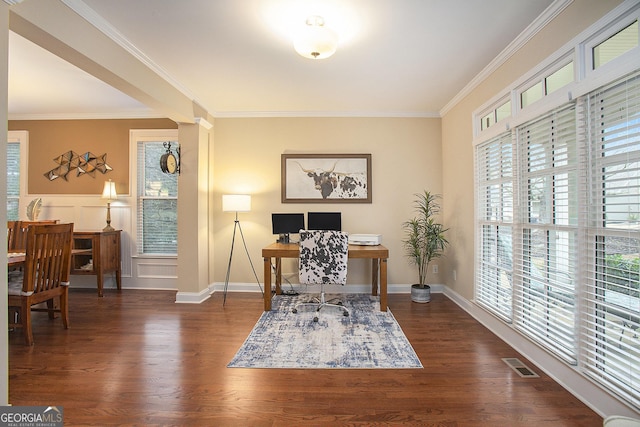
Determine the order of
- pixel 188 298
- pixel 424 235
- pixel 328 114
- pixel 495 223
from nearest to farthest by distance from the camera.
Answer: pixel 495 223 → pixel 188 298 → pixel 424 235 → pixel 328 114

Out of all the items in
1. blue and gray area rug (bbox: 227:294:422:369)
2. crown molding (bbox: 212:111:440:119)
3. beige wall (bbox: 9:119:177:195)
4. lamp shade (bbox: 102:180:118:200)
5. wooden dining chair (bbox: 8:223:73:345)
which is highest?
crown molding (bbox: 212:111:440:119)

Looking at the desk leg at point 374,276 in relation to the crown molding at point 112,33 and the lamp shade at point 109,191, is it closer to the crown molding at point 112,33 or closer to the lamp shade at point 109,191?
the crown molding at point 112,33

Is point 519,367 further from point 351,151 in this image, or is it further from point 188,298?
point 188,298

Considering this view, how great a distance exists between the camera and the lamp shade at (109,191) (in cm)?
436

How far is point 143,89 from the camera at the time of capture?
9.34 ft

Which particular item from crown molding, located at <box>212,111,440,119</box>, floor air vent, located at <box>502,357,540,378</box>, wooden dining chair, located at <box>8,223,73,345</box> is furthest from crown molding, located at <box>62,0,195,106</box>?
floor air vent, located at <box>502,357,540,378</box>

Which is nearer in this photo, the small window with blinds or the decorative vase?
the decorative vase

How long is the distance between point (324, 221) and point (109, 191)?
3121 mm

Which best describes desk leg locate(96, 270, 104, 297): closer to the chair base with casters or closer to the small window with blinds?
the small window with blinds

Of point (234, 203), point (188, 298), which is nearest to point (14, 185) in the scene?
point (188, 298)

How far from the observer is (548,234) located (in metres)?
2.28

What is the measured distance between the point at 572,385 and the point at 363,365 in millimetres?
1352

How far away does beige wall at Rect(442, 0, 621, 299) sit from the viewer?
78.7 inches

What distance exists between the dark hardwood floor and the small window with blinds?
1.61 meters
